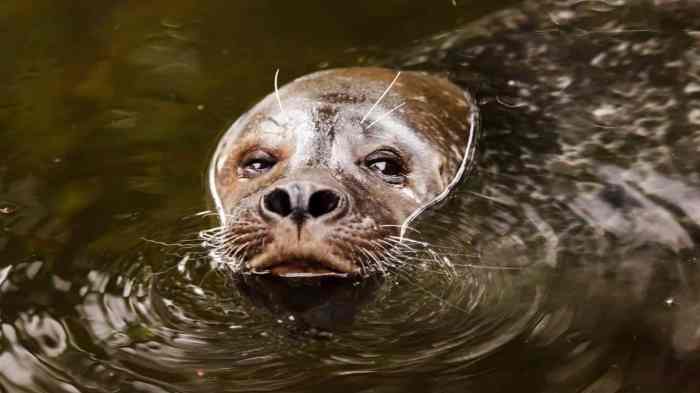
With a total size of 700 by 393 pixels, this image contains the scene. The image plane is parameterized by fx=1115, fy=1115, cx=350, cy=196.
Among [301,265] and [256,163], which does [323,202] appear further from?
Result: [256,163]

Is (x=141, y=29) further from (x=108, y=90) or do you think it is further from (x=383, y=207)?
(x=383, y=207)

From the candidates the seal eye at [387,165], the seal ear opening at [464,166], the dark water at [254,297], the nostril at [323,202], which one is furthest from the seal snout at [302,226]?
the seal eye at [387,165]

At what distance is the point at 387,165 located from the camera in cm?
541

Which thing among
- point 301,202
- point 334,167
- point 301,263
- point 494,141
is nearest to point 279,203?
point 301,202

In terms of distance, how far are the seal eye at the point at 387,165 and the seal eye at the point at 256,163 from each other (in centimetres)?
48

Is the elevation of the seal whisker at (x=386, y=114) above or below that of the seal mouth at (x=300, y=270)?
above

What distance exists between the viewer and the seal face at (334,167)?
4523 millimetres

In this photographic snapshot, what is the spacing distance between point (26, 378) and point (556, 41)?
4.16 m

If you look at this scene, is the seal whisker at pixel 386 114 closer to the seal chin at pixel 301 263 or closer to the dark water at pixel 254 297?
the dark water at pixel 254 297

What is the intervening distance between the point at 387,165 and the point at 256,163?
0.65 m

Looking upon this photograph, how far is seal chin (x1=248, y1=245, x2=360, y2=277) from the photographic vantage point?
4473 mm

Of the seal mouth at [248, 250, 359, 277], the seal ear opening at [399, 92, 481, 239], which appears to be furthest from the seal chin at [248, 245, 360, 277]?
the seal ear opening at [399, 92, 481, 239]

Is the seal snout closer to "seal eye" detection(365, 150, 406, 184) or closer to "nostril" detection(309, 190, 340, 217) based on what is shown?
"nostril" detection(309, 190, 340, 217)

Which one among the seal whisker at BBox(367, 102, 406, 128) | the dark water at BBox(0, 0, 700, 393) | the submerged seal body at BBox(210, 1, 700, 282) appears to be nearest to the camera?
the dark water at BBox(0, 0, 700, 393)
